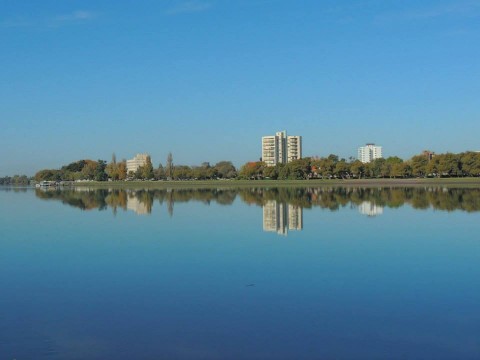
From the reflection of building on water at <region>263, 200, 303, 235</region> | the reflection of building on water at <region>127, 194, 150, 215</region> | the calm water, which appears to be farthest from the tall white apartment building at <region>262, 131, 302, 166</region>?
the calm water

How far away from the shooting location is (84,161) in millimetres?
157875

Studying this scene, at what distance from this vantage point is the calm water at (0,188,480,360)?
262 inches

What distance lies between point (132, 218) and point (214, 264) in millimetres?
13965

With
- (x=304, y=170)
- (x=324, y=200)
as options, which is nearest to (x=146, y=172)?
(x=304, y=170)

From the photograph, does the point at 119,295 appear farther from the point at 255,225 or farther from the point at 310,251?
the point at 255,225

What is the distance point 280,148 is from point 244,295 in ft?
512

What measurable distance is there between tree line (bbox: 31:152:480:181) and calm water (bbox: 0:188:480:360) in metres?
69.1

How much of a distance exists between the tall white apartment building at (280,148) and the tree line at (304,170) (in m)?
30.2

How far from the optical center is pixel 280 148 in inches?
6471

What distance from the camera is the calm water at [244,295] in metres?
6.66

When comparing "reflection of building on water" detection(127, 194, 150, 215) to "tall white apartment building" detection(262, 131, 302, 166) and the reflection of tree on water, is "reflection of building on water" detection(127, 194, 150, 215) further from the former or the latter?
"tall white apartment building" detection(262, 131, 302, 166)

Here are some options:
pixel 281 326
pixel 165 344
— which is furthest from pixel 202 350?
pixel 281 326

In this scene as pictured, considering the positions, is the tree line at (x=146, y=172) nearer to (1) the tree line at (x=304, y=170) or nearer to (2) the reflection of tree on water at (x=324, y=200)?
(1) the tree line at (x=304, y=170)

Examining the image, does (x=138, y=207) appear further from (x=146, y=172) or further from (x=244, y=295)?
(x=146, y=172)
